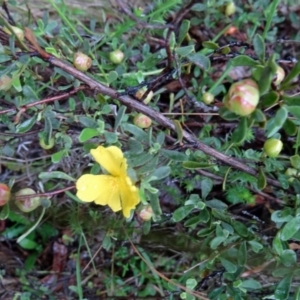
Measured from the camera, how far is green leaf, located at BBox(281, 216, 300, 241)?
133 centimetres

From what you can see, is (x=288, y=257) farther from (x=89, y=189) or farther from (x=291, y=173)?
(x=89, y=189)

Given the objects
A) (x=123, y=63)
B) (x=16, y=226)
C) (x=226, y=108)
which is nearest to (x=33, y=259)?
(x=16, y=226)

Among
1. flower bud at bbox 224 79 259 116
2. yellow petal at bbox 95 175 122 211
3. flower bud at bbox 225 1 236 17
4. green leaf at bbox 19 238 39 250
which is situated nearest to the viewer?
flower bud at bbox 224 79 259 116

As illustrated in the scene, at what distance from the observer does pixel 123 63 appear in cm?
171

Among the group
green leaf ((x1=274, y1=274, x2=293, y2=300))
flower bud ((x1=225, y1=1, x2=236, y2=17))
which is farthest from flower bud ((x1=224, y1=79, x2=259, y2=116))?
flower bud ((x1=225, y1=1, x2=236, y2=17))

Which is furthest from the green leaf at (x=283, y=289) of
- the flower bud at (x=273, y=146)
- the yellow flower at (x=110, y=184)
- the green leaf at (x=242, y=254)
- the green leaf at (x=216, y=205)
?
the yellow flower at (x=110, y=184)

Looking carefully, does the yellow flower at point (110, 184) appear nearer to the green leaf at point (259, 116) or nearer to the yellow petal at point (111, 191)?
the yellow petal at point (111, 191)

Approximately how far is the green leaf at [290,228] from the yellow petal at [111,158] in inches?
17.6

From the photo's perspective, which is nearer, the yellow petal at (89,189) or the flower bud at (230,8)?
the yellow petal at (89,189)

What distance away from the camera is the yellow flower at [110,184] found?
119 centimetres

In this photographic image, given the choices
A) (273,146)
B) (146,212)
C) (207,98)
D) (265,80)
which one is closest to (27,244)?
(146,212)

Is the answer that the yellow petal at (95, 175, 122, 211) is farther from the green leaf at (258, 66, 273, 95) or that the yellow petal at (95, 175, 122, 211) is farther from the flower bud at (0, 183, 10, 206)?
the green leaf at (258, 66, 273, 95)

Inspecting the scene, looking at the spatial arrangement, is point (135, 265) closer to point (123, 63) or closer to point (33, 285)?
point (33, 285)

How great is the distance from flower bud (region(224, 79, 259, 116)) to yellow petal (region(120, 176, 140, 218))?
0.95 feet
